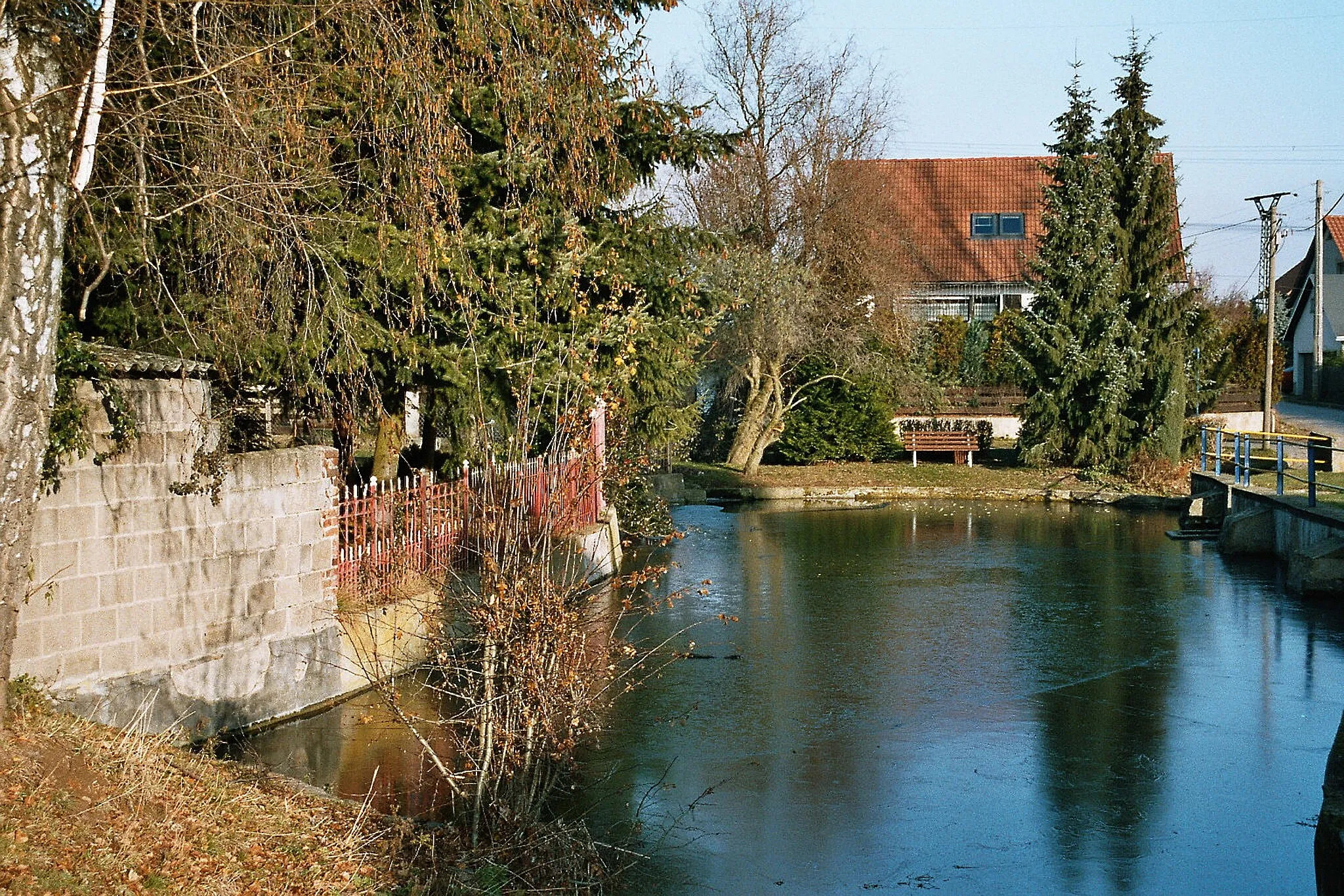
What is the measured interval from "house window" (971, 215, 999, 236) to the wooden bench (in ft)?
53.9

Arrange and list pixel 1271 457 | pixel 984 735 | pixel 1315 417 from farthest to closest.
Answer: pixel 1315 417
pixel 1271 457
pixel 984 735

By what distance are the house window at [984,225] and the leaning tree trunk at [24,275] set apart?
43.8m

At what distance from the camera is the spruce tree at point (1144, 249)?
29938mm

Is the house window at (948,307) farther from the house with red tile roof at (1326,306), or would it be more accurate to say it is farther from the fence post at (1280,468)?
the fence post at (1280,468)

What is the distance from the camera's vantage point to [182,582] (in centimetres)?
934

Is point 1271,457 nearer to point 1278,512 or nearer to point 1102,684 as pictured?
point 1278,512

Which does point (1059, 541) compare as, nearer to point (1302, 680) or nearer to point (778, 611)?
point (778, 611)

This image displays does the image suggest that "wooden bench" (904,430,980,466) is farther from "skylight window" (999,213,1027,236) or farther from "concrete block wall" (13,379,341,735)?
"concrete block wall" (13,379,341,735)

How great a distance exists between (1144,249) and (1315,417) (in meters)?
12.2

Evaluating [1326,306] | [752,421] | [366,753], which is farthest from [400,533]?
[1326,306]

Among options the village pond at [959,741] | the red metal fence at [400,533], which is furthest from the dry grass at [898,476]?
the red metal fence at [400,533]

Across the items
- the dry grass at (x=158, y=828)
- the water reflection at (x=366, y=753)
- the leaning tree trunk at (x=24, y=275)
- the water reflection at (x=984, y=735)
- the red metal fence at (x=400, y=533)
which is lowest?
the water reflection at (x=984, y=735)

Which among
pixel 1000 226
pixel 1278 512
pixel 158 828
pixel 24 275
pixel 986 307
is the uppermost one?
pixel 1000 226

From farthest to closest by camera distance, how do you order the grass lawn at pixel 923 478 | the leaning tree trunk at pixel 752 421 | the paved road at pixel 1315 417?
the paved road at pixel 1315 417 → the leaning tree trunk at pixel 752 421 → the grass lawn at pixel 923 478
